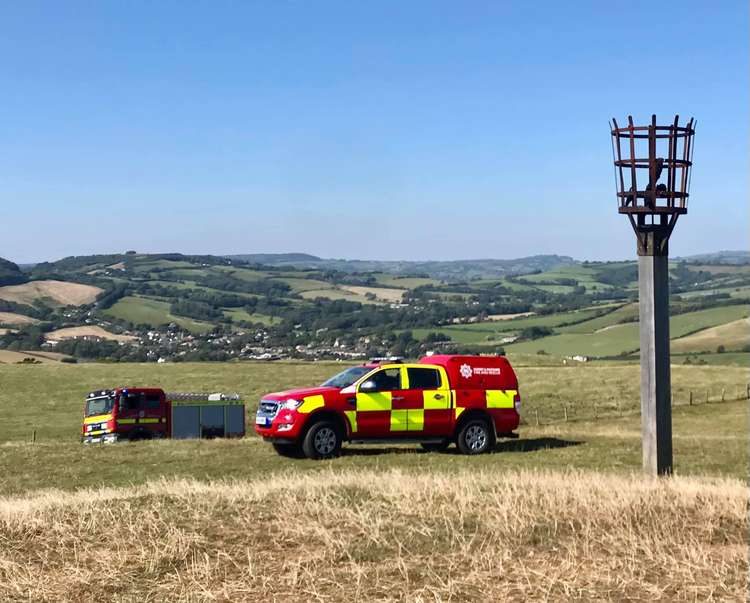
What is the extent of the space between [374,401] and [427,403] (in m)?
1.18

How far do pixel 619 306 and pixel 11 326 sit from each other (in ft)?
239

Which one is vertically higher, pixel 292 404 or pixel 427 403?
pixel 292 404

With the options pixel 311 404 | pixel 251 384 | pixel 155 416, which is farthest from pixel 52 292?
pixel 311 404

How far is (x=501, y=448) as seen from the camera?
73.2 ft

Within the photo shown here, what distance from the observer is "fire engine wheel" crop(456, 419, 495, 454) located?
20922mm

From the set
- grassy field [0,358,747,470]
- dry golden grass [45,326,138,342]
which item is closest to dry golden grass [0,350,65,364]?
grassy field [0,358,747,470]

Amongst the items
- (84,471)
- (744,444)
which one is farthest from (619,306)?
(84,471)

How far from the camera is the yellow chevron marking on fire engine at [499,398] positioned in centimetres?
2128

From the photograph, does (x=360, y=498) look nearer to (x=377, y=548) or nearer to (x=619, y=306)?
(x=377, y=548)

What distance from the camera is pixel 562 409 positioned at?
132 feet

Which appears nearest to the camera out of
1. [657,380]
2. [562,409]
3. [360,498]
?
[360,498]

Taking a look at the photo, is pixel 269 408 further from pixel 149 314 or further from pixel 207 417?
pixel 149 314

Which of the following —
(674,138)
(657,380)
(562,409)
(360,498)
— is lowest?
(562,409)

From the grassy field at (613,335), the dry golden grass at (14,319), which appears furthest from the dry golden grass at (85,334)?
the grassy field at (613,335)
